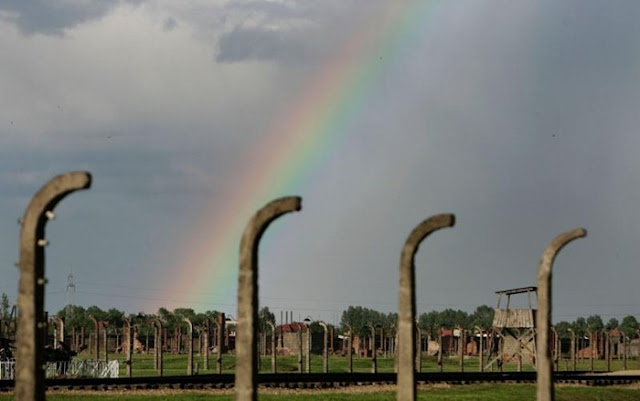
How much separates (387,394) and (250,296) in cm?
2528

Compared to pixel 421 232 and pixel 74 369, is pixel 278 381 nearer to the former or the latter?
pixel 74 369

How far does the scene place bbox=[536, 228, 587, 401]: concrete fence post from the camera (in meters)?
16.2

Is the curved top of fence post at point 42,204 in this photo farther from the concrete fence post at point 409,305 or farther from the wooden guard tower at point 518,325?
the wooden guard tower at point 518,325

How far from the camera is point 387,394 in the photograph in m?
37.3

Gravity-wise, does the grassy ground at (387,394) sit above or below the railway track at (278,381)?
below

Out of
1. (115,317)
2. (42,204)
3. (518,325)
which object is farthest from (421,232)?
(115,317)

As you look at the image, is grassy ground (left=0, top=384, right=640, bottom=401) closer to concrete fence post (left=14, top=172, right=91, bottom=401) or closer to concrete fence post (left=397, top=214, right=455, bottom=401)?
concrete fence post (left=397, top=214, right=455, bottom=401)

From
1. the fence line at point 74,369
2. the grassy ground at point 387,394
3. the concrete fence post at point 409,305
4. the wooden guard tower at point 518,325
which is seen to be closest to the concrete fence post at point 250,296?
the concrete fence post at point 409,305

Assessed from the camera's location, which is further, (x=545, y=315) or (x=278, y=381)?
(x=278, y=381)

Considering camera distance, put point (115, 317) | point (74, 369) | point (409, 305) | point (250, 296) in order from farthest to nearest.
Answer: point (115, 317) → point (74, 369) → point (409, 305) → point (250, 296)

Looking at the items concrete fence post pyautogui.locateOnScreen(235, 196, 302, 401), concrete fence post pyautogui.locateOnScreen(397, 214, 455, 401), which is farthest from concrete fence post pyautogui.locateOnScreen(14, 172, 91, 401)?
concrete fence post pyautogui.locateOnScreen(397, 214, 455, 401)

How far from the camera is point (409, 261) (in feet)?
47.5

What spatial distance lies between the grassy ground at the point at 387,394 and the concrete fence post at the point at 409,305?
65.1 feet

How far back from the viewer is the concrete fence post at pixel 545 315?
53.2 ft
